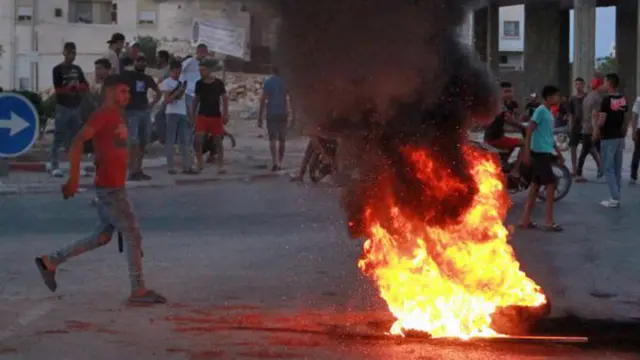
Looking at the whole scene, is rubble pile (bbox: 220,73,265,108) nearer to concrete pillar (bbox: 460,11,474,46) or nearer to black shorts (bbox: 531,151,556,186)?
black shorts (bbox: 531,151,556,186)

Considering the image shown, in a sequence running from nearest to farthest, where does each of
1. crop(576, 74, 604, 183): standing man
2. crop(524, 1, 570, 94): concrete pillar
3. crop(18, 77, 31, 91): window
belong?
crop(576, 74, 604, 183): standing man, crop(18, 77, 31, 91): window, crop(524, 1, 570, 94): concrete pillar

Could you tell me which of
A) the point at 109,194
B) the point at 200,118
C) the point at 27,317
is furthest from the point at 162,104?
the point at 27,317

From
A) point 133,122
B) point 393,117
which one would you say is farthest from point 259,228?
point 393,117

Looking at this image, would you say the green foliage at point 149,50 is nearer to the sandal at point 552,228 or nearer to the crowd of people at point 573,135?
the crowd of people at point 573,135

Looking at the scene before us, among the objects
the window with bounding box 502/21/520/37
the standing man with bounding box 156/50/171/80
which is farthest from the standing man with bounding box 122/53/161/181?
the window with bounding box 502/21/520/37

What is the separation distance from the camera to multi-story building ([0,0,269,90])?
6.10 meters

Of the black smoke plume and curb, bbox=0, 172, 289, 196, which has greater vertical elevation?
the black smoke plume

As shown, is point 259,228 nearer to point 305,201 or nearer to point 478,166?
point 305,201

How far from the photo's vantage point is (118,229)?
6.88 meters

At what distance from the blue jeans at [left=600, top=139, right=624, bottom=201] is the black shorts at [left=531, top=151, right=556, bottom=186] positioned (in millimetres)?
1879

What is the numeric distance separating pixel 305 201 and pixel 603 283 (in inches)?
215

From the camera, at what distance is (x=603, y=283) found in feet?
25.3

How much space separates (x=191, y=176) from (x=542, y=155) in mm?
6370

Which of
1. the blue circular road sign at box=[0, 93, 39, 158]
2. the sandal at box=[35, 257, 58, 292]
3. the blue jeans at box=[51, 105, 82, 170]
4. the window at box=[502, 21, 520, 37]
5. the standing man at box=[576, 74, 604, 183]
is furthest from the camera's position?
the window at box=[502, 21, 520, 37]
